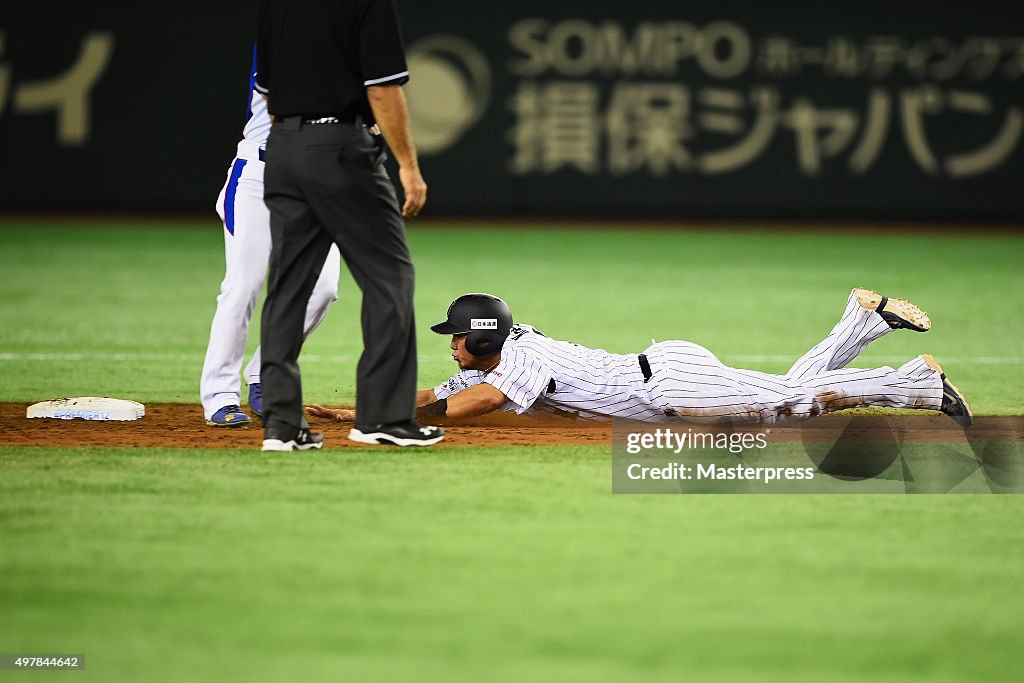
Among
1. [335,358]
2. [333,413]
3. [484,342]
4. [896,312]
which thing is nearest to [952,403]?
[896,312]

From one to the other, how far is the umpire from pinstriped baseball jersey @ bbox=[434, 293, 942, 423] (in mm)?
656

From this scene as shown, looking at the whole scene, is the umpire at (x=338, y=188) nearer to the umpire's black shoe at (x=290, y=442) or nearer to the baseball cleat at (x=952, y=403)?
the umpire's black shoe at (x=290, y=442)

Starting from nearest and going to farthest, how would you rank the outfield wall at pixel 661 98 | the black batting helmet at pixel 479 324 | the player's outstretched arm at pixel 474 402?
the player's outstretched arm at pixel 474 402, the black batting helmet at pixel 479 324, the outfield wall at pixel 661 98

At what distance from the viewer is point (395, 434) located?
6734 mm

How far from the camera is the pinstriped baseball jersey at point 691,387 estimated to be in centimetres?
705

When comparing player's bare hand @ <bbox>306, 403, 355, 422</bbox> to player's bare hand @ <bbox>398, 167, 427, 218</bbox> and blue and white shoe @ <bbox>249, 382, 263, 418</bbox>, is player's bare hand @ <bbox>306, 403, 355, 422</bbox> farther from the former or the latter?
player's bare hand @ <bbox>398, 167, 427, 218</bbox>

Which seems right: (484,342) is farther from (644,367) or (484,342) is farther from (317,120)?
(317,120)

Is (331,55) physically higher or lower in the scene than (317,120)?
higher

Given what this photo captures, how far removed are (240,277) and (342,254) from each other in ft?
3.29

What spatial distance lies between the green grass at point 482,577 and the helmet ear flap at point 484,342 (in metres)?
0.89

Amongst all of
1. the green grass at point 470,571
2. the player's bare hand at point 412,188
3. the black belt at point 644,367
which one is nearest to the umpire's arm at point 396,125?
the player's bare hand at point 412,188

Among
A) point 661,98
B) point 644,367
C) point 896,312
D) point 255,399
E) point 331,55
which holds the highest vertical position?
point 661,98

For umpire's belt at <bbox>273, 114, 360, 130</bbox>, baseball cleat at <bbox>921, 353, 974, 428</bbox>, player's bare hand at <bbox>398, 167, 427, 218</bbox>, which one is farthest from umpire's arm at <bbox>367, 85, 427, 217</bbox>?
baseball cleat at <bbox>921, 353, 974, 428</bbox>

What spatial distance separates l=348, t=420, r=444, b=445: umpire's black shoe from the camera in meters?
6.73
